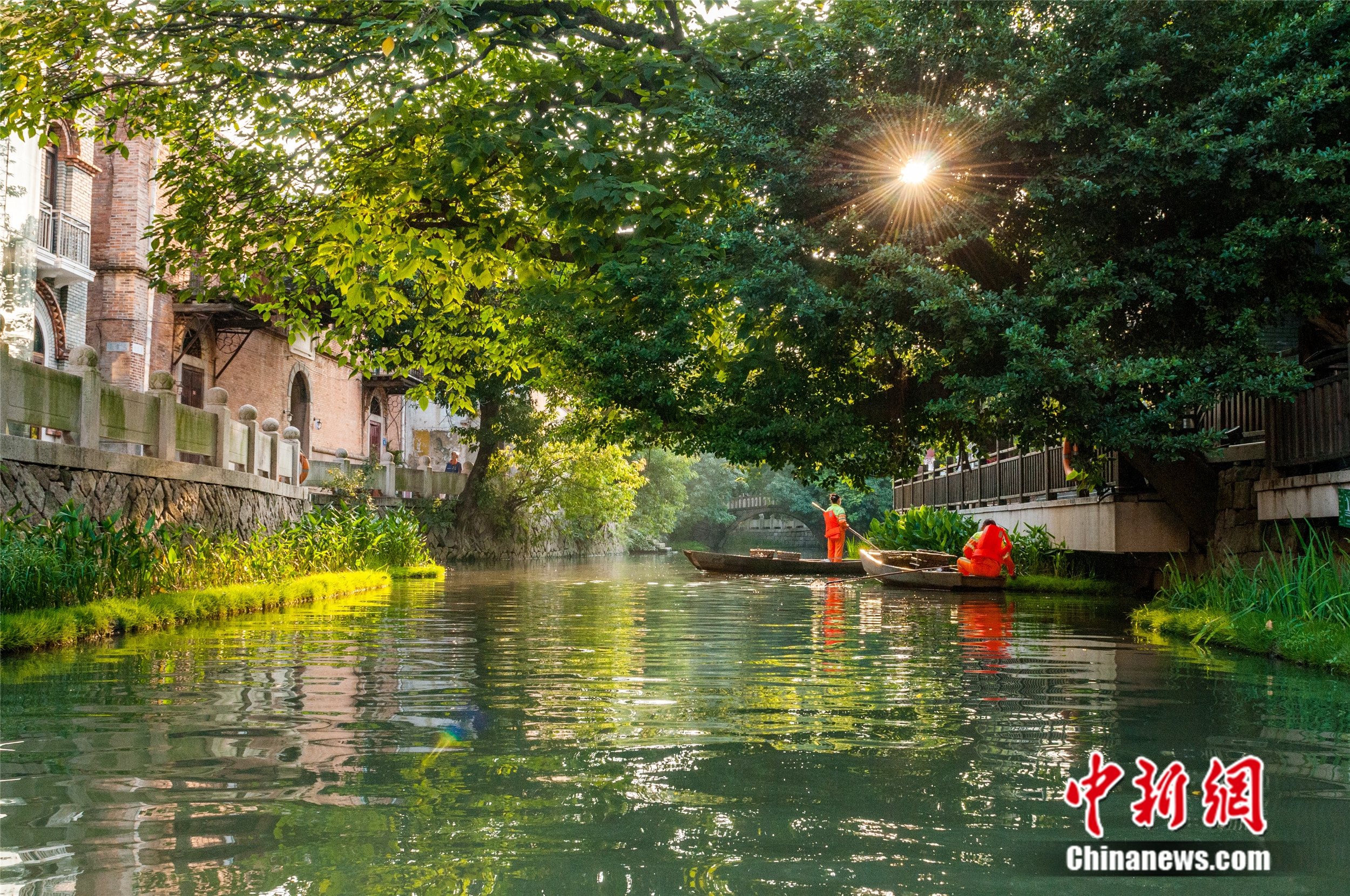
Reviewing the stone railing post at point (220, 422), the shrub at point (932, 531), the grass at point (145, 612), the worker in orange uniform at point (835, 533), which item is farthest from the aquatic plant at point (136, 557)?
the worker in orange uniform at point (835, 533)

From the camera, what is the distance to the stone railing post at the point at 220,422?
17.9 metres

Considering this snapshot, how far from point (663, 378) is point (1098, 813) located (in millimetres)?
9334

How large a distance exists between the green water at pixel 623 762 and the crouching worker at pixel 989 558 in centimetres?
882

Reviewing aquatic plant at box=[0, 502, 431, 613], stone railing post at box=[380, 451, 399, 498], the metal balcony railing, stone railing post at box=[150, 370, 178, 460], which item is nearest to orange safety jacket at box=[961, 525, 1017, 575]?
aquatic plant at box=[0, 502, 431, 613]

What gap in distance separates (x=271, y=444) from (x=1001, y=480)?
51.6 feet

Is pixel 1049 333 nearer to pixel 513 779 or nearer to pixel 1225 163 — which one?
pixel 1225 163

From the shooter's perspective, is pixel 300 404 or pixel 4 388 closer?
pixel 4 388

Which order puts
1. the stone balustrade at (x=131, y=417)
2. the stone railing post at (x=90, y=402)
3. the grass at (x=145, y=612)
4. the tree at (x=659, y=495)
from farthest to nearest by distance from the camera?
the tree at (x=659, y=495)
the stone railing post at (x=90, y=402)
the stone balustrade at (x=131, y=417)
the grass at (x=145, y=612)

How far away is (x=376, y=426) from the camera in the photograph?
43.9 metres

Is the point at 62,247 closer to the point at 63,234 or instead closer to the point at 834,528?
the point at 63,234

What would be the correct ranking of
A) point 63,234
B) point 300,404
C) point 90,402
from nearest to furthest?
1. point 90,402
2. point 63,234
3. point 300,404

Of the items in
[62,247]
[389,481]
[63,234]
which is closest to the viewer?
[62,247]

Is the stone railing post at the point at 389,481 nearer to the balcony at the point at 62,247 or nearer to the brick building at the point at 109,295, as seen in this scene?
the brick building at the point at 109,295

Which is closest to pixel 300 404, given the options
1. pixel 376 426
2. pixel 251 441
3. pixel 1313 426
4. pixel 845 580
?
pixel 376 426
